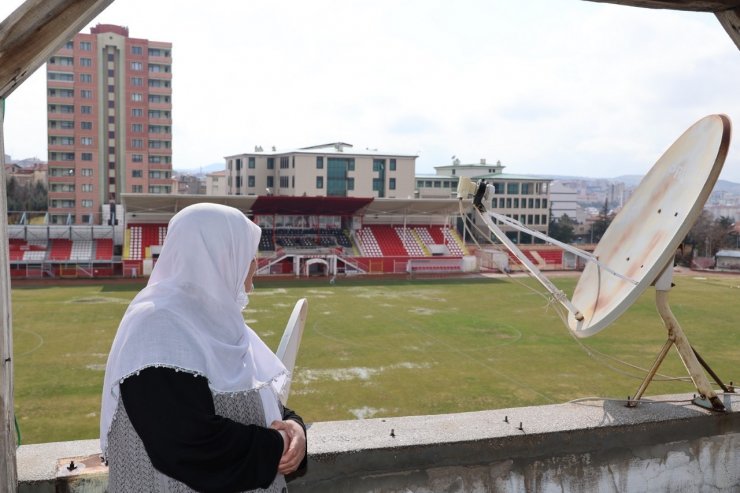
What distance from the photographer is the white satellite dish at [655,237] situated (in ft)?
10.8

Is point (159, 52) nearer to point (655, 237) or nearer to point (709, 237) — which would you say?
point (709, 237)

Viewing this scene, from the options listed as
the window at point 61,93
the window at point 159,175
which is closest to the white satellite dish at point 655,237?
the window at point 159,175

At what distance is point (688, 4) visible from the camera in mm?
2834

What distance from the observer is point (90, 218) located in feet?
164

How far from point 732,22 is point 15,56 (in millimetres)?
3160

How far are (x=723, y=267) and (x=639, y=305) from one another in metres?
22.4

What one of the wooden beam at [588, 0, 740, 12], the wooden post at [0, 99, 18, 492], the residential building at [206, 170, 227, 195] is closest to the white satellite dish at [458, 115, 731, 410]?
the wooden beam at [588, 0, 740, 12]

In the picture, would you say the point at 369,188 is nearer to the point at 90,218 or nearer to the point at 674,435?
the point at 90,218

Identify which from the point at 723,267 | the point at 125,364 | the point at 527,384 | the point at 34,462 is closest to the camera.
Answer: the point at 125,364

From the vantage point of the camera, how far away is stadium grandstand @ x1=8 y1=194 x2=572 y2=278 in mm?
29594

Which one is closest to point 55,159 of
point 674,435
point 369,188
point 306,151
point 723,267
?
point 306,151

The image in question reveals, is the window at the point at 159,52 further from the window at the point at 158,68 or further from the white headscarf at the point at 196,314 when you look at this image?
the white headscarf at the point at 196,314

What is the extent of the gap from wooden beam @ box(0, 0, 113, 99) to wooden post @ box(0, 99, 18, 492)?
141 millimetres

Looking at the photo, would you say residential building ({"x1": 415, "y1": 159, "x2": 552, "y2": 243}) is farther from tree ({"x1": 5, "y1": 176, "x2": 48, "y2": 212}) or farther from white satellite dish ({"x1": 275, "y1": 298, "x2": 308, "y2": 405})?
white satellite dish ({"x1": 275, "y1": 298, "x2": 308, "y2": 405})
